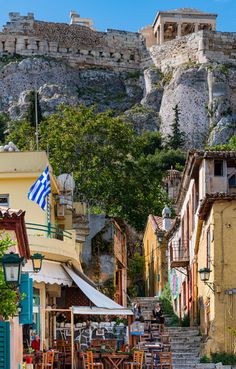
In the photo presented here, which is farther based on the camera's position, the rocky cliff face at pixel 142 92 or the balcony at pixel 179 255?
the rocky cliff face at pixel 142 92

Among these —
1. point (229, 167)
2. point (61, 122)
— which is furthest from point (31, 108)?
point (229, 167)

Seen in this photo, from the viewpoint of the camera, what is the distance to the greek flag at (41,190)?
87.7ft

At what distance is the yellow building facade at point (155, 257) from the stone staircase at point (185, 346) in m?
14.4

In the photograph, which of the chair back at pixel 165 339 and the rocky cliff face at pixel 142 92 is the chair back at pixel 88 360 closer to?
the chair back at pixel 165 339

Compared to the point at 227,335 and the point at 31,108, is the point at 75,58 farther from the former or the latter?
the point at 227,335

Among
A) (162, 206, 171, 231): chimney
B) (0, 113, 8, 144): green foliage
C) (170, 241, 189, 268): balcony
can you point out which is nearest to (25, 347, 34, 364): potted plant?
(170, 241, 189, 268): balcony

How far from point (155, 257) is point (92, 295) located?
79.5ft

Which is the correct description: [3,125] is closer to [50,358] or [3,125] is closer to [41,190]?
[41,190]

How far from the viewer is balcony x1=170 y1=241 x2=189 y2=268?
3557cm

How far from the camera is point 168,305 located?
41.3 metres

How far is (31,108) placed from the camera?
2921 inches

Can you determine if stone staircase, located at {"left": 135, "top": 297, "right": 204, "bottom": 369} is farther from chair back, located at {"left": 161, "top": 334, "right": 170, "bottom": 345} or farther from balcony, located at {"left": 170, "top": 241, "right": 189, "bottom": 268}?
balcony, located at {"left": 170, "top": 241, "right": 189, "bottom": 268}

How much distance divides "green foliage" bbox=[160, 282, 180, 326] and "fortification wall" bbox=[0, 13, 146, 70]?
202 feet

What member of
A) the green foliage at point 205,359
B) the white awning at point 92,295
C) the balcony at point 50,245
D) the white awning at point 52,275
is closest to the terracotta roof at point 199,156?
the balcony at point 50,245
